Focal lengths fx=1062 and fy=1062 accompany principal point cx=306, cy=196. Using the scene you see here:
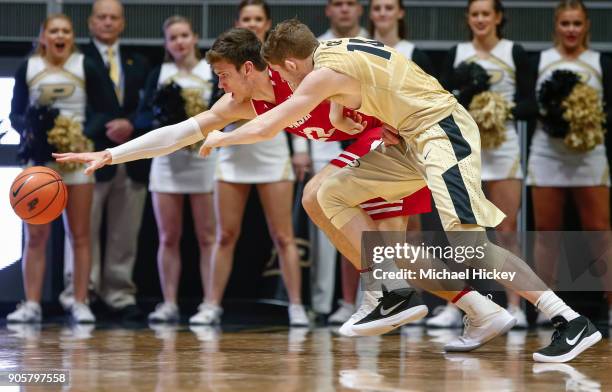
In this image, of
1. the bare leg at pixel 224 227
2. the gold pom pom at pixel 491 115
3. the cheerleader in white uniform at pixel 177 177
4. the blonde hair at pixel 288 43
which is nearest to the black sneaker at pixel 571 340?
the blonde hair at pixel 288 43

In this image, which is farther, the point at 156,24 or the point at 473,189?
the point at 156,24

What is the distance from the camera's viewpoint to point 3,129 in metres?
7.19

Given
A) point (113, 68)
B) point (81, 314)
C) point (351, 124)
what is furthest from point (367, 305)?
point (113, 68)

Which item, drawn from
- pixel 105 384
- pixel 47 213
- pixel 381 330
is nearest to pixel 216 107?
pixel 47 213

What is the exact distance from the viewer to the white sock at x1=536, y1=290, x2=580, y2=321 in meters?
4.71

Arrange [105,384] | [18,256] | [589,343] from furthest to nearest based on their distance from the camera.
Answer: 1. [18,256]
2. [589,343]
3. [105,384]

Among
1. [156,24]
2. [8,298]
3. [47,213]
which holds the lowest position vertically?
[8,298]

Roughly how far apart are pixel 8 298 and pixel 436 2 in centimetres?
402

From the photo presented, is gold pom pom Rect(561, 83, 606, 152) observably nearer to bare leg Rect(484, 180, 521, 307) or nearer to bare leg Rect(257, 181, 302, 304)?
bare leg Rect(484, 180, 521, 307)

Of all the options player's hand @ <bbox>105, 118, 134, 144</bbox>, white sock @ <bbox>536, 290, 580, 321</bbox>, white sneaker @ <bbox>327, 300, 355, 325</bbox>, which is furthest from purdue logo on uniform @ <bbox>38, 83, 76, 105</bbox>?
white sock @ <bbox>536, 290, 580, 321</bbox>

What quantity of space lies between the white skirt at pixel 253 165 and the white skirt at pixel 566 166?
1.64m

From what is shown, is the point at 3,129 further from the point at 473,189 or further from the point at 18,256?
the point at 473,189

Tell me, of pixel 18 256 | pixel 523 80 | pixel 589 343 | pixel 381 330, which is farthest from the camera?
pixel 18 256

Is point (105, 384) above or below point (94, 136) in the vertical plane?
below
